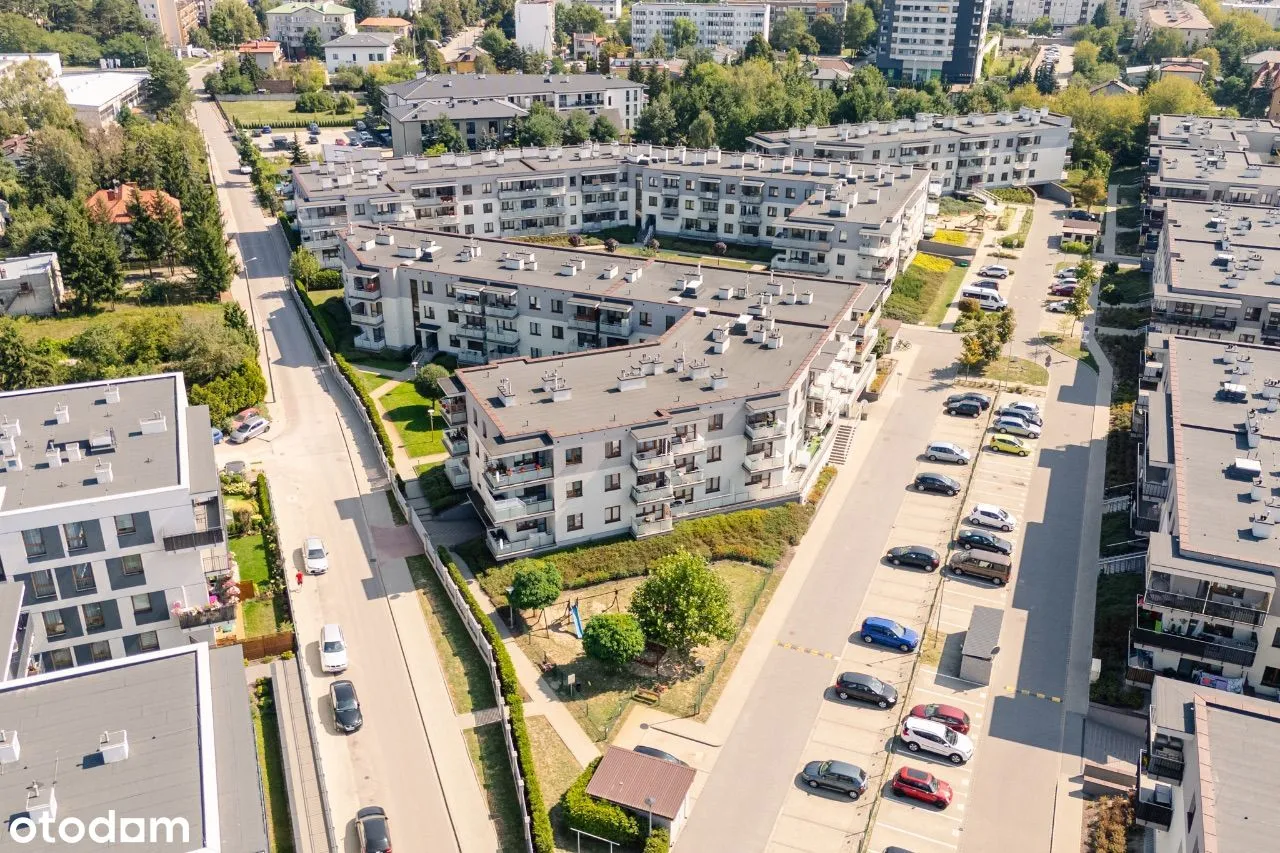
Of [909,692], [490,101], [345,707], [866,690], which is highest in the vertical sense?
[490,101]

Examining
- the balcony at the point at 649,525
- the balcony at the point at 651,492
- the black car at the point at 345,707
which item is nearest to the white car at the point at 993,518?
the balcony at the point at 649,525

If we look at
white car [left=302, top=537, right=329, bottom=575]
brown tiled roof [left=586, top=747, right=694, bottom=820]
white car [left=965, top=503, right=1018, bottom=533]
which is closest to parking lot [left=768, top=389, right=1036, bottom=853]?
white car [left=965, top=503, right=1018, bottom=533]

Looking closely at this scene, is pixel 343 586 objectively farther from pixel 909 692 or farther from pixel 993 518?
pixel 993 518

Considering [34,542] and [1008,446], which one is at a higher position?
[34,542]

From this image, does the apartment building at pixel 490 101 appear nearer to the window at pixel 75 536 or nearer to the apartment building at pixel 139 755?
the window at pixel 75 536

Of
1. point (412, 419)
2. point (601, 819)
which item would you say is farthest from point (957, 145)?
point (601, 819)

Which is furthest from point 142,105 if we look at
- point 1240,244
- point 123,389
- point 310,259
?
point 1240,244
